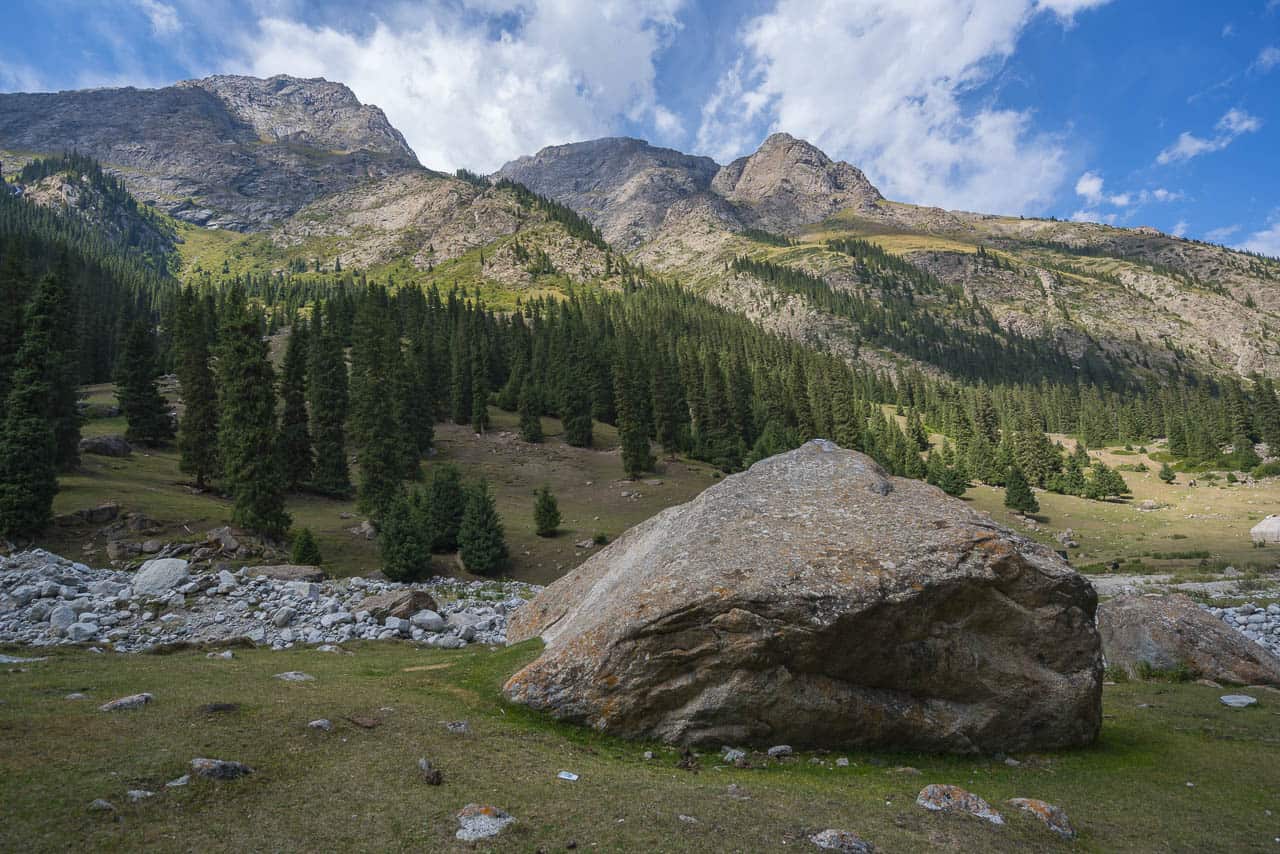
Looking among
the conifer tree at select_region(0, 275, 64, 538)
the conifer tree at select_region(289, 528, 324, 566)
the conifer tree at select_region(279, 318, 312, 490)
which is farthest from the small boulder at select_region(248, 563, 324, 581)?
the conifer tree at select_region(279, 318, 312, 490)

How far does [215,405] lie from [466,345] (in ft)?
191

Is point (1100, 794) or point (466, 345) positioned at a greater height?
point (466, 345)

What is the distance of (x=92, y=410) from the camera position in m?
72.3

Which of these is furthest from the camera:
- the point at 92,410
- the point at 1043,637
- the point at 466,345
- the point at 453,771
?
the point at 466,345

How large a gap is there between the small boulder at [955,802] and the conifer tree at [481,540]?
36.1m

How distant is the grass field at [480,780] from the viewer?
7.08 meters

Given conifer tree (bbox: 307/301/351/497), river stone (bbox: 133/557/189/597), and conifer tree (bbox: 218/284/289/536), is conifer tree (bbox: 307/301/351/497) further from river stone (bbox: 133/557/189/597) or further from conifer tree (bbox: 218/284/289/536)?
river stone (bbox: 133/557/189/597)

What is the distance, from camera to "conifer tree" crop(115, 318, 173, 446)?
60.2 metres

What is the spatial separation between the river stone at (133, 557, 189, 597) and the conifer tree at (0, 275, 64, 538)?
37.9 ft

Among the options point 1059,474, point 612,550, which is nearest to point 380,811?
point 612,550

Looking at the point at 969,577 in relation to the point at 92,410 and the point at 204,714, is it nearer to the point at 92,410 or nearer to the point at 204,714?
the point at 204,714

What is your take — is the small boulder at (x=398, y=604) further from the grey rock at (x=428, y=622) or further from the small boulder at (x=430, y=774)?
the small boulder at (x=430, y=774)

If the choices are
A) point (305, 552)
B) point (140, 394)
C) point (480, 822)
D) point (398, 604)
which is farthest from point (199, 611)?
point (140, 394)

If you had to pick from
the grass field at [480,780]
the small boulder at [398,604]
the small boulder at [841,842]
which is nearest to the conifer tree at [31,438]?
the small boulder at [398,604]
